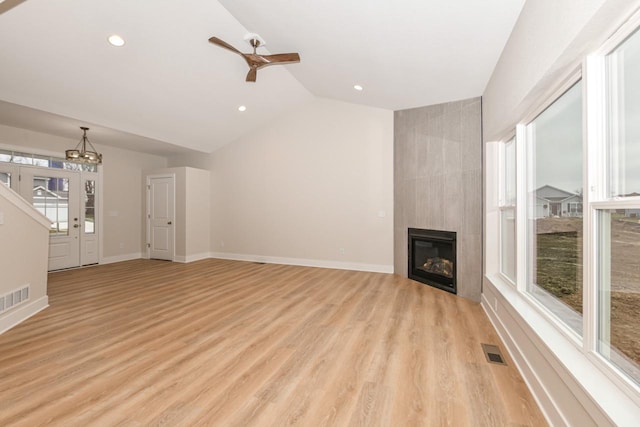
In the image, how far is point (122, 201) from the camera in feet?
23.4

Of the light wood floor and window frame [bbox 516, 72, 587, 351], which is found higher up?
window frame [bbox 516, 72, 587, 351]

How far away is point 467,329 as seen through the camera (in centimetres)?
302

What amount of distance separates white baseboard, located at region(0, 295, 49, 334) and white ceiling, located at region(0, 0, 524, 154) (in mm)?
2752

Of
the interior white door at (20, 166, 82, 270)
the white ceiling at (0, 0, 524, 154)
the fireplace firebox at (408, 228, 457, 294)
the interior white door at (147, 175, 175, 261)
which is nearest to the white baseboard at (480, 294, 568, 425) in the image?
the fireplace firebox at (408, 228, 457, 294)

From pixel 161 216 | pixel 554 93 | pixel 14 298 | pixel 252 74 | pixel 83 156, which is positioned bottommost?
pixel 14 298

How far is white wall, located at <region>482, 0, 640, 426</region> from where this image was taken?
1.29 metres

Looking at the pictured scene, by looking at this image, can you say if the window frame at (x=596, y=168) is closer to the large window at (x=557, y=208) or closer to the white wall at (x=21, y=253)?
the large window at (x=557, y=208)

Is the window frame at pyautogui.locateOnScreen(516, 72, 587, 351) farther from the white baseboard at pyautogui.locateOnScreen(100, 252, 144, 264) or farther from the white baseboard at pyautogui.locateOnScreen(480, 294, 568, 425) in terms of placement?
the white baseboard at pyautogui.locateOnScreen(100, 252, 144, 264)

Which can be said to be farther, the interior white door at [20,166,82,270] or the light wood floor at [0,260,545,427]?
the interior white door at [20,166,82,270]

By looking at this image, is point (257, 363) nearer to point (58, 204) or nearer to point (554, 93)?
point (554, 93)

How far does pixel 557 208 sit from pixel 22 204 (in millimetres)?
5216

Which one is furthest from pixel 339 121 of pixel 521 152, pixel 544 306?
pixel 544 306

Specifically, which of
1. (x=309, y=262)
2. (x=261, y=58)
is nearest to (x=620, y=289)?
(x=261, y=58)

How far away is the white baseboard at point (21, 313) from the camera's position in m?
2.95
